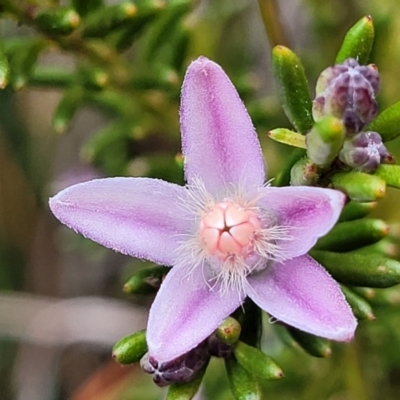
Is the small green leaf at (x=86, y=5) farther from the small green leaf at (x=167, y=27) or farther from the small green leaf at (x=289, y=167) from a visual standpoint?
the small green leaf at (x=289, y=167)

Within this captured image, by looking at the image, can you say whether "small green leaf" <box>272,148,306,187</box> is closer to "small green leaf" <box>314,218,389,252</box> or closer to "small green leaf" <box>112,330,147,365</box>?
"small green leaf" <box>314,218,389,252</box>

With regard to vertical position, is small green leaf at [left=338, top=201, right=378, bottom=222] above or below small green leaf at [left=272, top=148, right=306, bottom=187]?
below

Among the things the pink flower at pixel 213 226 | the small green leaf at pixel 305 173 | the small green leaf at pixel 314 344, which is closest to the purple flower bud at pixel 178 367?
the pink flower at pixel 213 226

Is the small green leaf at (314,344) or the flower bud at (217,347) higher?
the flower bud at (217,347)

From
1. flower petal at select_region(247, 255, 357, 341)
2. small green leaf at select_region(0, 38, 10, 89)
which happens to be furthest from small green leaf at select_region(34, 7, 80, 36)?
flower petal at select_region(247, 255, 357, 341)

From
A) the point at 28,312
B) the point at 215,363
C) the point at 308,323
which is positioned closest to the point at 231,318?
the point at 308,323

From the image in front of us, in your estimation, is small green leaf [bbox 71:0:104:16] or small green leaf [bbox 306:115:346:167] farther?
small green leaf [bbox 71:0:104:16]
